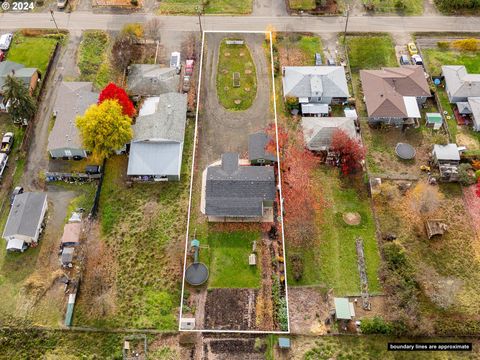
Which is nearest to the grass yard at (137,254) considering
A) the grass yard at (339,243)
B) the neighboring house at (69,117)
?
the neighboring house at (69,117)

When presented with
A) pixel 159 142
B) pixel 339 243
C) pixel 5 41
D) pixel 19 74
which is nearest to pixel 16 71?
pixel 19 74

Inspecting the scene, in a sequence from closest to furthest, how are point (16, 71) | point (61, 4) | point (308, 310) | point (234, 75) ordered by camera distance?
1. point (308, 310)
2. point (16, 71)
3. point (234, 75)
4. point (61, 4)

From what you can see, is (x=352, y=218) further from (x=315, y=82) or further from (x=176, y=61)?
(x=176, y=61)

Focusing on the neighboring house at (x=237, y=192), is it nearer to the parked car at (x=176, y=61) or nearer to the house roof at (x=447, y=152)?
the parked car at (x=176, y=61)

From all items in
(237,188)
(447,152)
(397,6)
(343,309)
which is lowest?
(343,309)

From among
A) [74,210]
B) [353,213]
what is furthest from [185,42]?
[353,213]

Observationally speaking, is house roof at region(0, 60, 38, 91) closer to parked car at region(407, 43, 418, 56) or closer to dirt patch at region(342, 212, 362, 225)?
dirt patch at region(342, 212, 362, 225)
